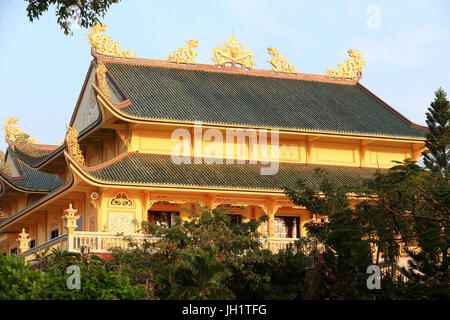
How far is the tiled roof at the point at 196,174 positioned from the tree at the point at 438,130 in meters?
3.28

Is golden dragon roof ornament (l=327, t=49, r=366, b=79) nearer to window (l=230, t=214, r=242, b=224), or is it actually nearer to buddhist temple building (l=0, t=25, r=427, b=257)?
buddhist temple building (l=0, t=25, r=427, b=257)

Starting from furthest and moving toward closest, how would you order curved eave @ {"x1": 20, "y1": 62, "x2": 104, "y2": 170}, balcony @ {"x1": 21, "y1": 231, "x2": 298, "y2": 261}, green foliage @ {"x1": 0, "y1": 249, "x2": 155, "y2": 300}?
curved eave @ {"x1": 20, "y1": 62, "x2": 104, "y2": 170}, balcony @ {"x1": 21, "y1": 231, "x2": 298, "y2": 261}, green foliage @ {"x1": 0, "y1": 249, "x2": 155, "y2": 300}

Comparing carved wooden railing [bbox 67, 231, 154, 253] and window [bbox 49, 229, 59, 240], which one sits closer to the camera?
carved wooden railing [bbox 67, 231, 154, 253]

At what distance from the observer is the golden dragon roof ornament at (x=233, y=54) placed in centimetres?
3550

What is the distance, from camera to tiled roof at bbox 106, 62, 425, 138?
3084cm

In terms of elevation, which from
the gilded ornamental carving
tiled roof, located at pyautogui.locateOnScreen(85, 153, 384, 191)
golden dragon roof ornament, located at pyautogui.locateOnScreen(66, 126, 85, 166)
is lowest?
the gilded ornamental carving

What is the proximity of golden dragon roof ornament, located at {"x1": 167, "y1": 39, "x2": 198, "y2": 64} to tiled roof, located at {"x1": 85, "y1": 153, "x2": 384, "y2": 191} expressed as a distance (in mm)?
7033

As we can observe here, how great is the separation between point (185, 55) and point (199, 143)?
6632 mm

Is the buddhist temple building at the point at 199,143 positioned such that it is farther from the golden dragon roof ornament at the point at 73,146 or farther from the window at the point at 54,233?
the window at the point at 54,233

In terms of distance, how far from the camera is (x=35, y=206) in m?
31.6

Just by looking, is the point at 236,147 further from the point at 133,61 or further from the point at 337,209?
the point at 337,209

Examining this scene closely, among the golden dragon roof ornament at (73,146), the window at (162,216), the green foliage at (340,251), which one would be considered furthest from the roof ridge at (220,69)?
the green foliage at (340,251)

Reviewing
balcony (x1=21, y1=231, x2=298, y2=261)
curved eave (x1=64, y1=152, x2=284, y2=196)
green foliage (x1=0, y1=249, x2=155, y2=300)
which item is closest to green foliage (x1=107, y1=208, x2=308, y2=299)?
balcony (x1=21, y1=231, x2=298, y2=261)

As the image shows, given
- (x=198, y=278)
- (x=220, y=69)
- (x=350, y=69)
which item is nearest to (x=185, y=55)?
(x=220, y=69)
